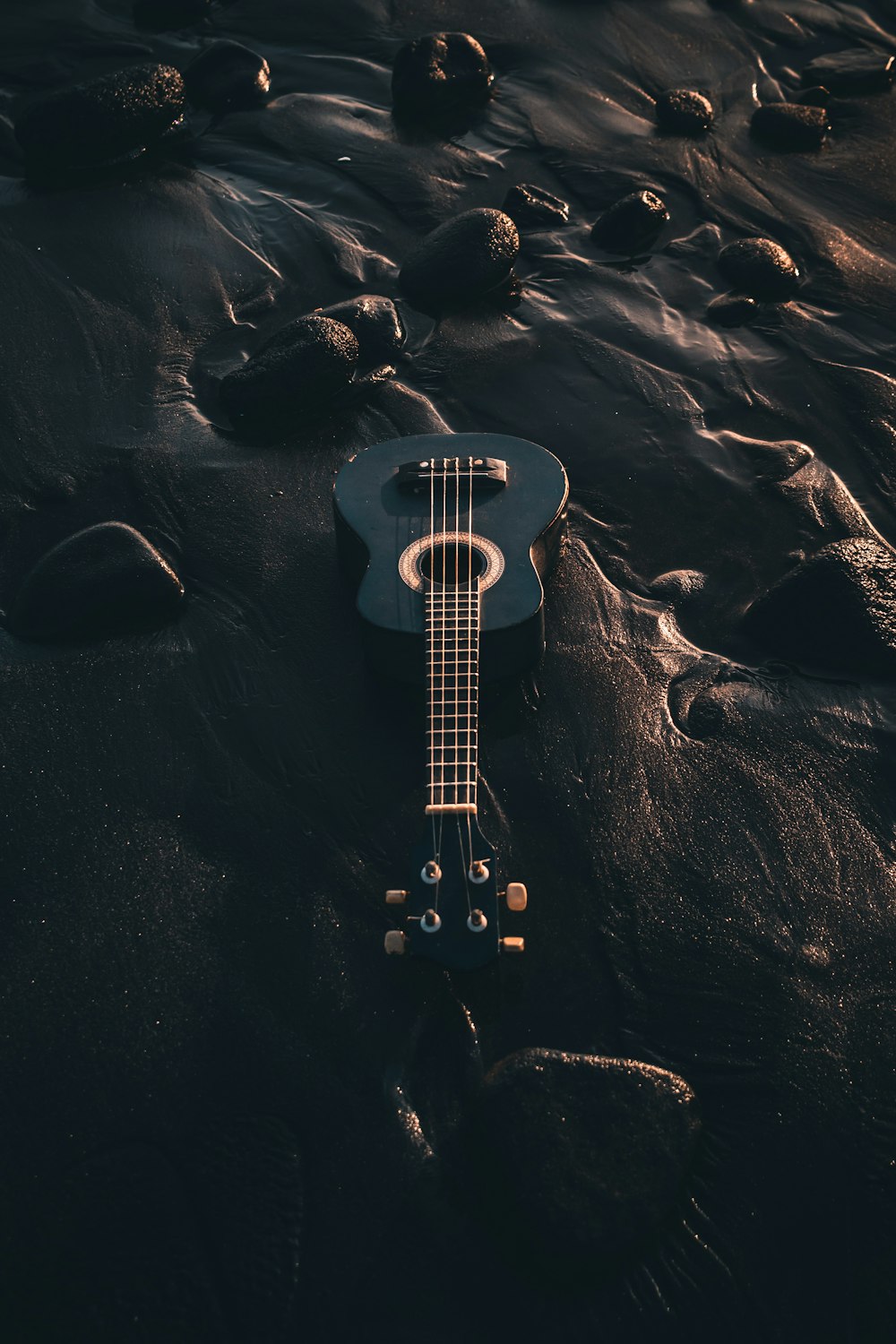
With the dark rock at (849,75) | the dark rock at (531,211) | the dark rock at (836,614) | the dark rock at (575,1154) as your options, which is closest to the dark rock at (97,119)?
the dark rock at (531,211)

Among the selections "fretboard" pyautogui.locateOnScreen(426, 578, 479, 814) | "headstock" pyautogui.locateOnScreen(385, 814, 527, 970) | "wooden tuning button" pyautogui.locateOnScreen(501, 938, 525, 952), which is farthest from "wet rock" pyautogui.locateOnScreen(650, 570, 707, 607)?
"wooden tuning button" pyautogui.locateOnScreen(501, 938, 525, 952)

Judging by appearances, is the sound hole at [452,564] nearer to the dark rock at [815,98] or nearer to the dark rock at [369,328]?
the dark rock at [369,328]

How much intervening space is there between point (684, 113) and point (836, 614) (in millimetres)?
5269

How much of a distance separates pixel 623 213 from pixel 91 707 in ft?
16.6

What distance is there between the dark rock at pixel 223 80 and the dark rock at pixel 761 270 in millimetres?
4065

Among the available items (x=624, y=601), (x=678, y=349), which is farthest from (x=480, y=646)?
(x=678, y=349)

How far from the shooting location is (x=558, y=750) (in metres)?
4.87

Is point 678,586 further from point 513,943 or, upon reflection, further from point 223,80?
point 223,80

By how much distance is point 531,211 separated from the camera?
781cm

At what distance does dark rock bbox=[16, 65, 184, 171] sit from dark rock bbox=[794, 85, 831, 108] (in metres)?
4.99

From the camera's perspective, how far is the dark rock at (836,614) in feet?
16.7

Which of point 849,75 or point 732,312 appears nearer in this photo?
point 732,312

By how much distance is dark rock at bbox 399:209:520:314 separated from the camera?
708cm

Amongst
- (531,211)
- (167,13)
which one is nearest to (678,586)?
(531,211)
